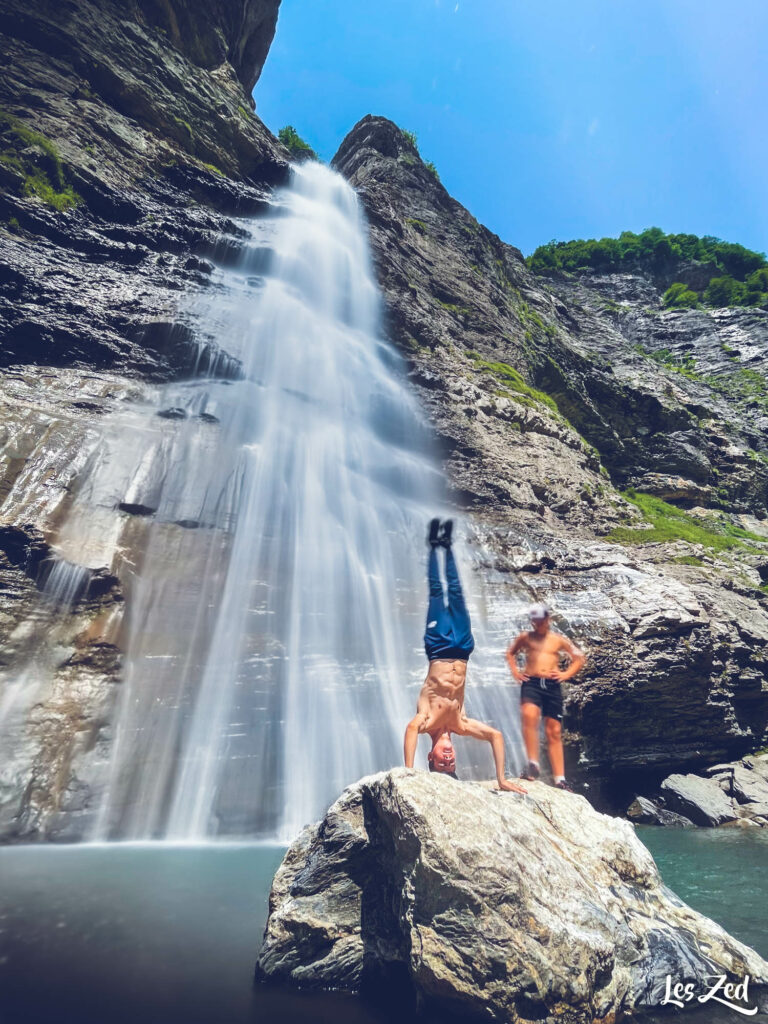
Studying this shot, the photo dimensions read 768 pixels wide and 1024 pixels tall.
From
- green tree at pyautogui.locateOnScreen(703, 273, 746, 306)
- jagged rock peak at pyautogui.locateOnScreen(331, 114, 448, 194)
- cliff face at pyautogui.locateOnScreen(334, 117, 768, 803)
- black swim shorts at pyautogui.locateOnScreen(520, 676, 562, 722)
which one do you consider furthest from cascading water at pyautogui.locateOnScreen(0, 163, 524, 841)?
green tree at pyautogui.locateOnScreen(703, 273, 746, 306)

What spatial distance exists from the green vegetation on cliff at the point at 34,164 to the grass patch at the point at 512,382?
13.4 meters

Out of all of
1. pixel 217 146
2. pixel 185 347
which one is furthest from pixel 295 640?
pixel 217 146

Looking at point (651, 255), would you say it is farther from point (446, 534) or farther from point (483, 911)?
point (483, 911)

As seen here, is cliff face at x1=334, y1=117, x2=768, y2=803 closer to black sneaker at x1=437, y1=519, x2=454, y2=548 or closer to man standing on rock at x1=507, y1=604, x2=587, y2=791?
man standing on rock at x1=507, y1=604, x2=587, y2=791

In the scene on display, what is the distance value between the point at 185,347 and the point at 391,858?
1314 cm

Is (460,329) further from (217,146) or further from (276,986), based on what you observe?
(276,986)

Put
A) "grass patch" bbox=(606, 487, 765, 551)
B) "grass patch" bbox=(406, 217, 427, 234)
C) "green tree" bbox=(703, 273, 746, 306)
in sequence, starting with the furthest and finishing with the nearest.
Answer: "green tree" bbox=(703, 273, 746, 306)
"grass patch" bbox=(406, 217, 427, 234)
"grass patch" bbox=(606, 487, 765, 551)

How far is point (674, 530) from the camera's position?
16422 mm

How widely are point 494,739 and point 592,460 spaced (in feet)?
53.5

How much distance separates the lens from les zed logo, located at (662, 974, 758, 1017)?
2992mm

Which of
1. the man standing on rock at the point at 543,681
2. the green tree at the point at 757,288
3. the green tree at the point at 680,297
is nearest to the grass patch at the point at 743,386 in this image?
the green tree at the point at 757,288

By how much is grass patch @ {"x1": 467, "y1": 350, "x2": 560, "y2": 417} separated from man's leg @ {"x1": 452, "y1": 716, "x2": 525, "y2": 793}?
50.5 ft

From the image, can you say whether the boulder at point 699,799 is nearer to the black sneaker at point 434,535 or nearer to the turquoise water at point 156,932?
the turquoise water at point 156,932

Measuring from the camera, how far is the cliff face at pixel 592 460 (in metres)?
10.6
